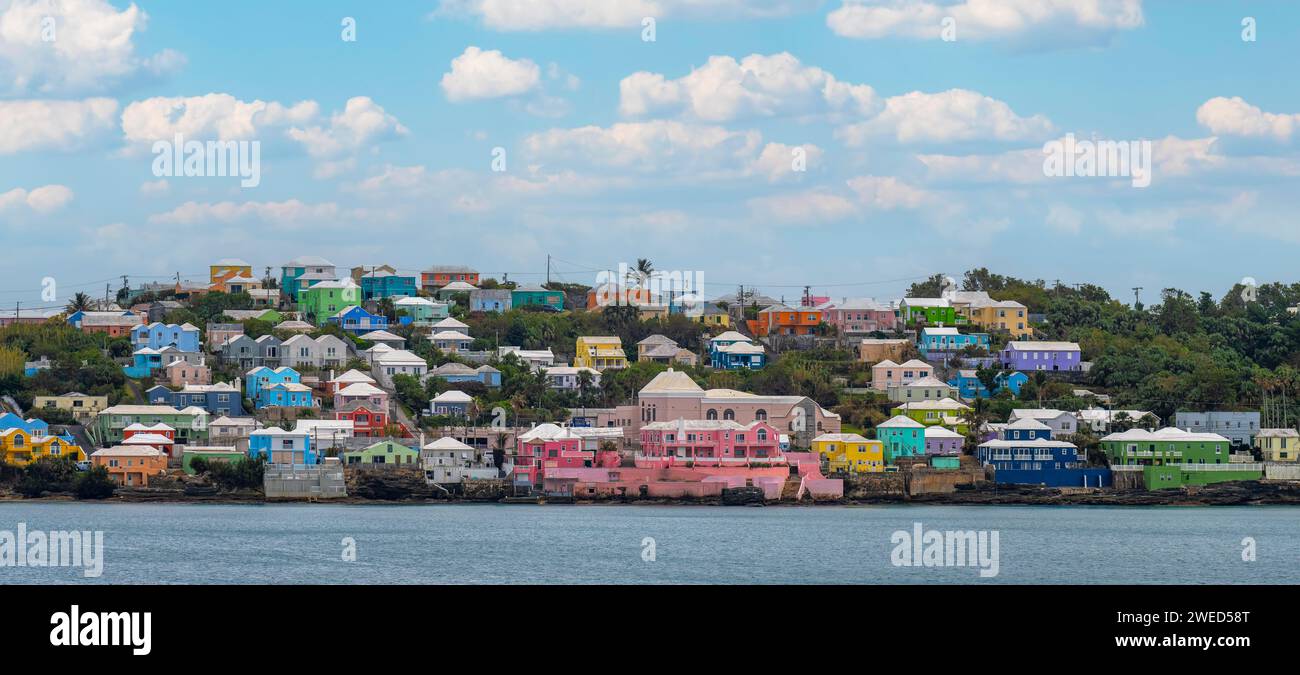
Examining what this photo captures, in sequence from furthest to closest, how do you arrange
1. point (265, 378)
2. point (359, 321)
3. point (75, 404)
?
1. point (359, 321)
2. point (265, 378)
3. point (75, 404)

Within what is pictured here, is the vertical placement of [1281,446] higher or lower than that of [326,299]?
lower

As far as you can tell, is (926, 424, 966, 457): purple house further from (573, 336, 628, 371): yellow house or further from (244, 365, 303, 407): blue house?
(244, 365, 303, 407): blue house

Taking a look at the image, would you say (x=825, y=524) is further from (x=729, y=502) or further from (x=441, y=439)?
(x=441, y=439)

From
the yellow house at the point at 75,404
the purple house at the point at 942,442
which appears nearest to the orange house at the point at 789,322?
the purple house at the point at 942,442

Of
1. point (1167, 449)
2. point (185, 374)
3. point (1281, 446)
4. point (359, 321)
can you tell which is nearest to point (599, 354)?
point (359, 321)

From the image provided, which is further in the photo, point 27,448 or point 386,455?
point 386,455

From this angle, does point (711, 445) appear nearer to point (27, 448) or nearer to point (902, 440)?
point (902, 440)

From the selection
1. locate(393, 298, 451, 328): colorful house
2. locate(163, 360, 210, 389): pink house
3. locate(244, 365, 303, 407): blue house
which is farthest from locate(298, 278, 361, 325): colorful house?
locate(244, 365, 303, 407): blue house
